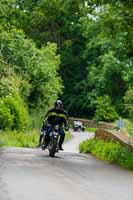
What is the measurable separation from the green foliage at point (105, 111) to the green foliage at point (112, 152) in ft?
163

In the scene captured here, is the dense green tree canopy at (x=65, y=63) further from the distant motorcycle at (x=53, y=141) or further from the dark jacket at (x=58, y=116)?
the distant motorcycle at (x=53, y=141)

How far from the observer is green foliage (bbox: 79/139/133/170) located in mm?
18378

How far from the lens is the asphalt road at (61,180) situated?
1141 cm

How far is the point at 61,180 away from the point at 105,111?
62205 mm

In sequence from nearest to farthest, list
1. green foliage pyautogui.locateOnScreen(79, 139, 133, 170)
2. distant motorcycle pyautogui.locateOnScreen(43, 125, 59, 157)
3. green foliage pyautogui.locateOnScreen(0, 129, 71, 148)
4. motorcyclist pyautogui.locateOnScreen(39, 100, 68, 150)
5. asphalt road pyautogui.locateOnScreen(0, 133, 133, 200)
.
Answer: asphalt road pyautogui.locateOnScreen(0, 133, 133, 200)
green foliage pyautogui.locateOnScreen(79, 139, 133, 170)
distant motorcycle pyautogui.locateOnScreen(43, 125, 59, 157)
motorcyclist pyautogui.locateOnScreen(39, 100, 68, 150)
green foliage pyautogui.locateOnScreen(0, 129, 71, 148)

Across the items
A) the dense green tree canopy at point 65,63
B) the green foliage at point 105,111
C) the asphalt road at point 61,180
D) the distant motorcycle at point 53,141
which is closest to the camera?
the asphalt road at point 61,180

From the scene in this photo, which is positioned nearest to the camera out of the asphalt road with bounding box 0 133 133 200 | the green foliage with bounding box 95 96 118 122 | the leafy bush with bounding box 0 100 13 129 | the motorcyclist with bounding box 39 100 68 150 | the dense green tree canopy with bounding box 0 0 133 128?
the asphalt road with bounding box 0 133 133 200

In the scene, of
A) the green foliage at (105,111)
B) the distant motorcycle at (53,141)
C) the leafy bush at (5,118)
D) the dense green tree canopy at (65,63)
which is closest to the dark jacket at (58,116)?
the distant motorcycle at (53,141)

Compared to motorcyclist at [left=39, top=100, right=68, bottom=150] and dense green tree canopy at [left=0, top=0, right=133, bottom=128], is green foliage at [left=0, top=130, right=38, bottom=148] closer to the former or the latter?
dense green tree canopy at [left=0, top=0, right=133, bottom=128]

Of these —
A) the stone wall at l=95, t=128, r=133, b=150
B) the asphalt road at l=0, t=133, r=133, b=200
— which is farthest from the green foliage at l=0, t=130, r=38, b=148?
the asphalt road at l=0, t=133, r=133, b=200

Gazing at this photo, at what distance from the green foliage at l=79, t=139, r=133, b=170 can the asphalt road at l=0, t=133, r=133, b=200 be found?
0.49 meters

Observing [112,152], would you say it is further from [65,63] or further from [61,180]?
[65,63]

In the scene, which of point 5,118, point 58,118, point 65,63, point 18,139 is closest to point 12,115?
point 5,118

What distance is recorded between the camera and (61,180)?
44.4ft
